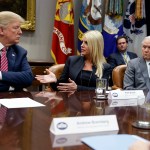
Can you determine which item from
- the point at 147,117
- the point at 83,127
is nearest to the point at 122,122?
the point at 147,117

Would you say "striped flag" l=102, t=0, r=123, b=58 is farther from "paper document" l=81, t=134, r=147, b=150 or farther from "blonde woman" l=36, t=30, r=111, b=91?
"paper document" l=81, t=134, r=147, b=150

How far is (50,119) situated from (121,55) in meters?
4.22

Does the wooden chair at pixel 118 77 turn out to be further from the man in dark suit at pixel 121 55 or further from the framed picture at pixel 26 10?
the framed picture at pixel 26 10

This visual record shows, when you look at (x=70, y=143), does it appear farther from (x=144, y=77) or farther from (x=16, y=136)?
(x=144, y=77)

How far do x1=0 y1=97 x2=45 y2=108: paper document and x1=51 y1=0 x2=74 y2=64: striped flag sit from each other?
10.8ft

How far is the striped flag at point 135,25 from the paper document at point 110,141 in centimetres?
475

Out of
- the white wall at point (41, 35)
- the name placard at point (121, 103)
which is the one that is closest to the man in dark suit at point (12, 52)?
the name placard at point (121, 103)

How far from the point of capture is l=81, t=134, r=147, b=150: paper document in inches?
42.3

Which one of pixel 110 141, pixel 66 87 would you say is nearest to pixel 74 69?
pixel 66 87

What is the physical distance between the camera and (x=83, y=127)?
4.16 ft

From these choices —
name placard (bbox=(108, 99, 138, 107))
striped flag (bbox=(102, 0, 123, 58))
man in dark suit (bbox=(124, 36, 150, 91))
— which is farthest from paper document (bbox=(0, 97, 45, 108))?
striped flag (bbox=(102, 0, 123, 58))

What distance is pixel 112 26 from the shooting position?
5.64 m

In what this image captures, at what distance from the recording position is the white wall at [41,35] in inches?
212

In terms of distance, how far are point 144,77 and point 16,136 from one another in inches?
95.9
